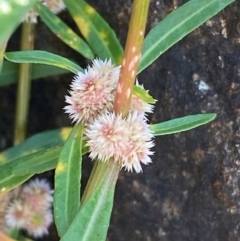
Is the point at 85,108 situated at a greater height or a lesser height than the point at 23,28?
lesser

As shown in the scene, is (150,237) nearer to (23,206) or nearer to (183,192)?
(183,192)

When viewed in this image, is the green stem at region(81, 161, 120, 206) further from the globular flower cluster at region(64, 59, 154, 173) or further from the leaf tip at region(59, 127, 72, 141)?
the leaf tip at region(59, 127, 72, 141)

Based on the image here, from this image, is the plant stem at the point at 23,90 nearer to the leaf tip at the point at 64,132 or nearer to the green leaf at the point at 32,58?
the leaf tip at the point at 64,132

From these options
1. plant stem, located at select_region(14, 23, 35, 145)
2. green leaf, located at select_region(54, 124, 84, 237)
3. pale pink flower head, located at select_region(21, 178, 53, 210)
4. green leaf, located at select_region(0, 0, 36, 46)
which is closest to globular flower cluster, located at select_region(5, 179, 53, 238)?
pale pink flower head, located at select_region(21, 178, 53, 210)

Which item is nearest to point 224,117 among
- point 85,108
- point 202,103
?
point 202,103

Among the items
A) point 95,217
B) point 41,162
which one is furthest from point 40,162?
point 95,217

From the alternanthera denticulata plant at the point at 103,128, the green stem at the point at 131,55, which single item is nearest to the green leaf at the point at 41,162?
the alternanthera denticulata plant at the point at 103,128

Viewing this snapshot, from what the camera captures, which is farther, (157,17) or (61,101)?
(61,101)
